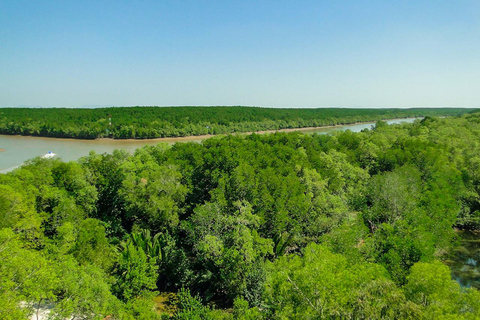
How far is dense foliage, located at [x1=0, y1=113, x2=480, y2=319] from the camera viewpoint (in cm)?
1367

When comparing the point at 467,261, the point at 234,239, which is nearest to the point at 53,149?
the point at 234,239

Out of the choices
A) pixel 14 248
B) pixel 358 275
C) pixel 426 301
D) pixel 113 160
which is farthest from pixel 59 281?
pixel 113 160

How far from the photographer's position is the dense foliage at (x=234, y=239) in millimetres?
13672

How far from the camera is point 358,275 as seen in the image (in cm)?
1450

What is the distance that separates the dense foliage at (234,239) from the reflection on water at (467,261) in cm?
282

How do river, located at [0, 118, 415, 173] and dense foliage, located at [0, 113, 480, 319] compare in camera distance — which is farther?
river, located at [0, 118, 415, 173]

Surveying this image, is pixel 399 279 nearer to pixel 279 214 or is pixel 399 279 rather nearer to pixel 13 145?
pixel 279 214

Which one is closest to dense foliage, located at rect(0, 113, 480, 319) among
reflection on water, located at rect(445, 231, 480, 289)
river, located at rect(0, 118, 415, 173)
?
reflection on water, located at rect(445, 231, 480, 289)

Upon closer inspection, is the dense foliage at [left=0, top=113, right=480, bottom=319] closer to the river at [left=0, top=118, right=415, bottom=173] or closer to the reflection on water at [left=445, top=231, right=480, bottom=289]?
the reflection on water at [left=445, top=231, right=480, bottom=289]

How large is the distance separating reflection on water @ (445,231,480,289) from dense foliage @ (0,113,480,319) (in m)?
2.82

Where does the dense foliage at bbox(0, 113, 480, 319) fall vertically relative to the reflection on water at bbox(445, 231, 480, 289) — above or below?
above

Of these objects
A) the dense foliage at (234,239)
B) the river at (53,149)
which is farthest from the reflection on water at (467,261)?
the river at (53,149)

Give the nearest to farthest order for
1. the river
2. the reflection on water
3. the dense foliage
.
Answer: the dense foliage < the reflection on water < the river

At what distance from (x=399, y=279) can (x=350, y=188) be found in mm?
19830
